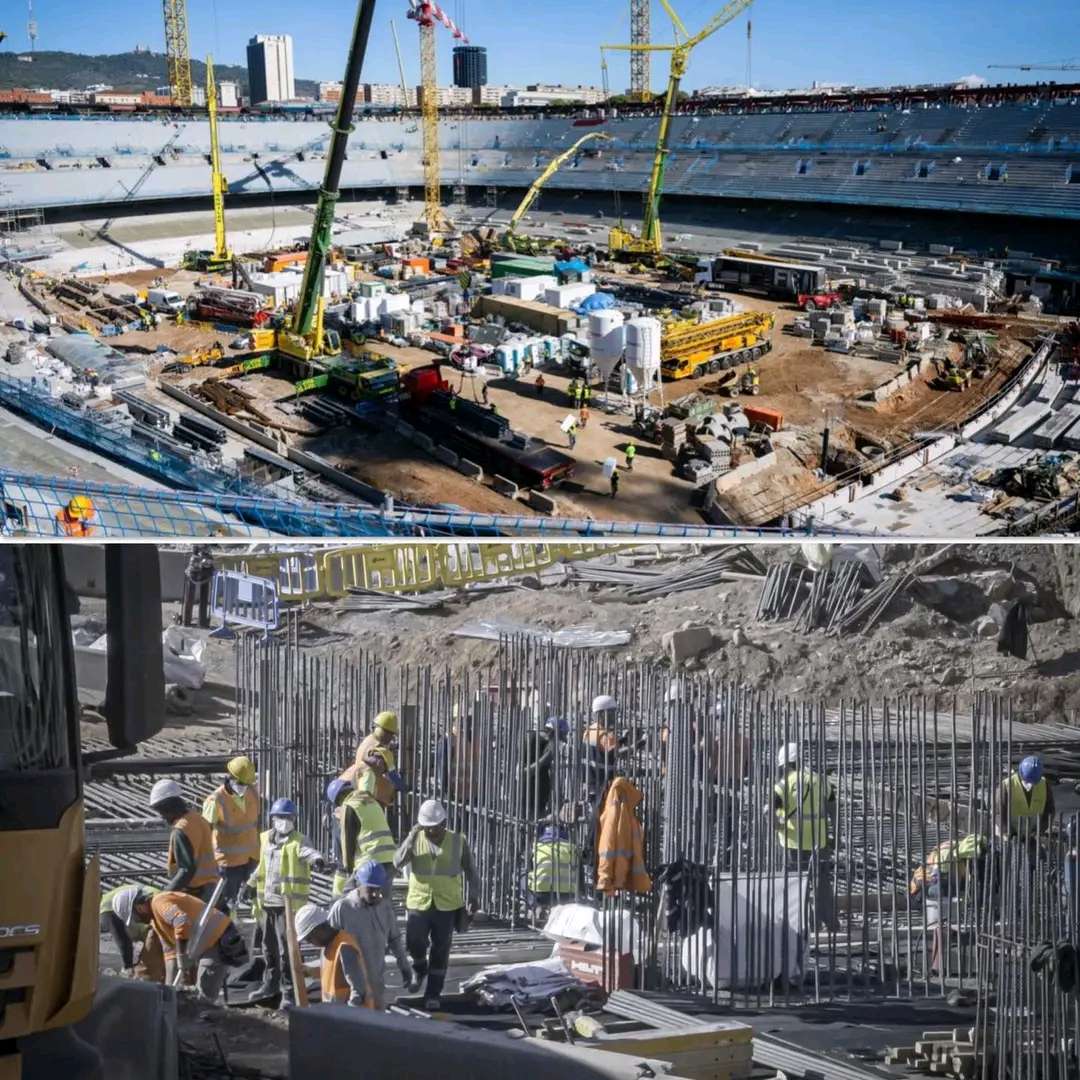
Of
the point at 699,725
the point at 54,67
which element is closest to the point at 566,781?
the point at 699,725

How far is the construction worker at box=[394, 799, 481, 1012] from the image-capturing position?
4.07 meters

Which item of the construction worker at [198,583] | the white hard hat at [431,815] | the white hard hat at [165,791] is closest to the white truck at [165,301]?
the construction worker at [198,583]

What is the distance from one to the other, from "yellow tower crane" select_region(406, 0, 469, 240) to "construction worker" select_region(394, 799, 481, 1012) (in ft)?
12.1

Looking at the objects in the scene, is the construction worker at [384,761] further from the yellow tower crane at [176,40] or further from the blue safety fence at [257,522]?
the yellow tower crane at [176,40]

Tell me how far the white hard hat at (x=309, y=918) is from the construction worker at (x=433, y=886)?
290 millimetres

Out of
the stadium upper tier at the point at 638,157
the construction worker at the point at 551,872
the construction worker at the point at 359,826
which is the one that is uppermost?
the stadium upper tier at the point at 638,157

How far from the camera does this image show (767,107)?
1452 centimetres

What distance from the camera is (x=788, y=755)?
3914 mm

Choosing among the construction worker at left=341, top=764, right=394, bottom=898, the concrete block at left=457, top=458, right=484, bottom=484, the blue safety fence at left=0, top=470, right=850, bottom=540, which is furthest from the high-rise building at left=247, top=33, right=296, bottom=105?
the construction worker at left=341, top=764, right=394, bottom=898

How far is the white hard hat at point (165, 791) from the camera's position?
13.9 feet

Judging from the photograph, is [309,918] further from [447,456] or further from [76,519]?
[447,456]

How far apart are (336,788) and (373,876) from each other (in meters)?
0.33

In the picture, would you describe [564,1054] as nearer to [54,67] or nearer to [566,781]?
[566,781]

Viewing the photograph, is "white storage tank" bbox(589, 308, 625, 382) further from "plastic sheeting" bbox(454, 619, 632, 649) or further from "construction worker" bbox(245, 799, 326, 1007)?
"construction worker" bbox(245, 799, 326, 1007)
